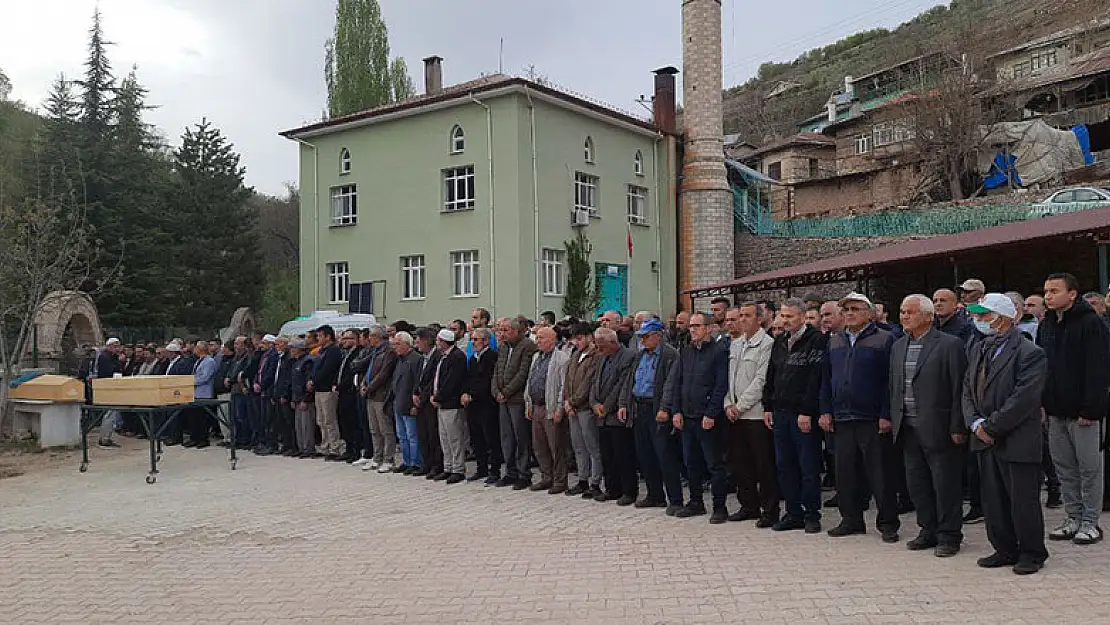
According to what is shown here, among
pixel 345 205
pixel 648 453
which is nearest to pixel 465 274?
pixel 345 205

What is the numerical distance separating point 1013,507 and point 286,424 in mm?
10093

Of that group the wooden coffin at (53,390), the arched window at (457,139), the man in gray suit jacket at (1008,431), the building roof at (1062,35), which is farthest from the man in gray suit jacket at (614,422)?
the building roof at (1062,35)

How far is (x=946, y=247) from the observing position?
50.1ft

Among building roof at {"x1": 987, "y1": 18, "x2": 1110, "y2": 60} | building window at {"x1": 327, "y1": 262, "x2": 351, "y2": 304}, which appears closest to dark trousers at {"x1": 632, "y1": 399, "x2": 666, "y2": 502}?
building window at {"x1": 327, "y1": 262, "x2": 351, "y2": 304}

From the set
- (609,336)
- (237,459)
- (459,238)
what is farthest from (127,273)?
(609,336)

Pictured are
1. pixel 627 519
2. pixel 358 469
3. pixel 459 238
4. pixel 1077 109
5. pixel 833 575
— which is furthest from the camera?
pixel 1077 109

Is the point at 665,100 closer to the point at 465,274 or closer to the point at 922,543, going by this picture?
the point at 465,274

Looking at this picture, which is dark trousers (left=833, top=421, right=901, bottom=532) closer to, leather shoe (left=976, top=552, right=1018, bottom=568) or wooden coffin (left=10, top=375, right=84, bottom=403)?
leather shoe (left=976, top=552, right=1018, bottom=568)

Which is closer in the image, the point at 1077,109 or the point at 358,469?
the point at 358,469

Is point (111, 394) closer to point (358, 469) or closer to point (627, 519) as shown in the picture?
point (358, 469)

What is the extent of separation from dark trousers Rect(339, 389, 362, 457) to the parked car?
19.1 meters

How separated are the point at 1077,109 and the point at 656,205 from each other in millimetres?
20094

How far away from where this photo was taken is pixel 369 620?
511 cm

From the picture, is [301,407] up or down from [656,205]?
down
